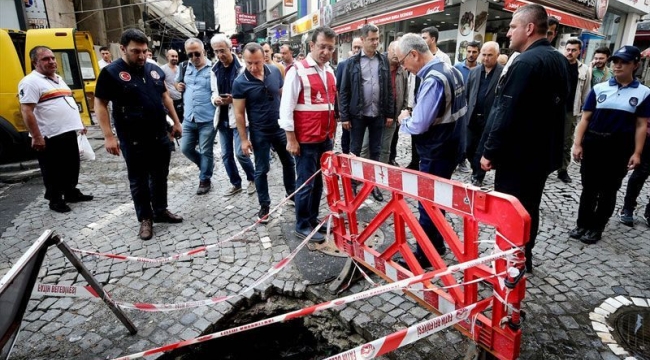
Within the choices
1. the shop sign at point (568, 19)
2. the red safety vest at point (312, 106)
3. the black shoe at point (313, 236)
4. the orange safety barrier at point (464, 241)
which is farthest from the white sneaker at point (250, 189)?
the shop sign at point (568, 19)

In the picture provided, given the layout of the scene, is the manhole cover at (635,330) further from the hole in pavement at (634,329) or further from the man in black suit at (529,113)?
the man in black suit at (529,113)

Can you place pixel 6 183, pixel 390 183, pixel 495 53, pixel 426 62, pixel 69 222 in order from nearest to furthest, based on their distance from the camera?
pixel 390 183 < pixel 426 62 < pixel 69 222 < pixel 495 53 < pixel 6 183

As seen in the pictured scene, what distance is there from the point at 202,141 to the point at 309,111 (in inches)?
95.0

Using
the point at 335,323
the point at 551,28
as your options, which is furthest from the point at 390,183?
the point at 551,28

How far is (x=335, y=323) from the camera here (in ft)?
9.00

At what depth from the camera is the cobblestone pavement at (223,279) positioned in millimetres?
2426

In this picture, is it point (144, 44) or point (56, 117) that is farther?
point (56, 117)

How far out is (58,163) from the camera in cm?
474

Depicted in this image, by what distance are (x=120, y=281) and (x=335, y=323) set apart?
194 centimetres

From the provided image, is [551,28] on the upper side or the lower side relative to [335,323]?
upper

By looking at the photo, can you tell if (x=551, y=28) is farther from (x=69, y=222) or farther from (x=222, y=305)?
(x=69, y=222)

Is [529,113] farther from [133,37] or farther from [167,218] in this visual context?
[167,218]

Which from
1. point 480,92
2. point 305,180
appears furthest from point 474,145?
point 305,180

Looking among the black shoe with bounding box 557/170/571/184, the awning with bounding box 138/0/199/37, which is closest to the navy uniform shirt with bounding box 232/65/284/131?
the black shoe with bounding box 557/170/571/184
